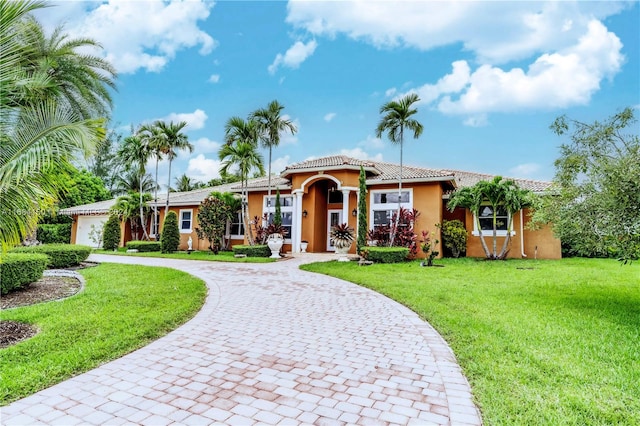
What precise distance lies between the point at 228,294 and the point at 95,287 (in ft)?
12.0

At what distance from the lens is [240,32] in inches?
619

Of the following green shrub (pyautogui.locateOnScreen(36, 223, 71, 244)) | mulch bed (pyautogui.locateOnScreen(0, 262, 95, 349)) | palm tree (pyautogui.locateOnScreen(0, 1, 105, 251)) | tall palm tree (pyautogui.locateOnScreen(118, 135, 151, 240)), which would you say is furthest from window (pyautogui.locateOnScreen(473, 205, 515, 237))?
green shrub (pyautogui.locateOnScreen(36, 223, 71, 244))

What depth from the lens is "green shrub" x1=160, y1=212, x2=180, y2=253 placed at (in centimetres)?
2242

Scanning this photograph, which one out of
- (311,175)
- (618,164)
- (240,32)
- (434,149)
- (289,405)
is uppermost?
(240,32)

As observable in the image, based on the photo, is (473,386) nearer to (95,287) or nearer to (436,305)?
(436,305)

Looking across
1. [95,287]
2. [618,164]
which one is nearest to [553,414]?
[618,164]

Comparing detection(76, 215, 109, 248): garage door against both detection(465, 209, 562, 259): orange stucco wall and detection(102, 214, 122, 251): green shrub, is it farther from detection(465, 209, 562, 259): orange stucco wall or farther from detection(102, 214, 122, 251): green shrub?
detection(465, 209, 562, 259): orange stucco wall

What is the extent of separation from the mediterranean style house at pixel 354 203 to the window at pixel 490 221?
0.05 metres

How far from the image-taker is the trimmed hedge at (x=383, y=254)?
1653cm

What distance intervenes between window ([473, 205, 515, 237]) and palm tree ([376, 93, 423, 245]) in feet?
15.6

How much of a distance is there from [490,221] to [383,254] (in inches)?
267

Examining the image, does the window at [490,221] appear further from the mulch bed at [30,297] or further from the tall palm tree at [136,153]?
the tall palm tree at [136,153]

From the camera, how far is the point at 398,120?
1772cm

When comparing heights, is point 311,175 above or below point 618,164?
above
